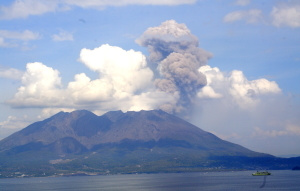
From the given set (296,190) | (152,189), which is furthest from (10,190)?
(296,190)

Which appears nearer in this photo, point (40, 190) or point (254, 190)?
point (254, 190)

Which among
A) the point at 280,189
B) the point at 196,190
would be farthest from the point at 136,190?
the point at 280,189

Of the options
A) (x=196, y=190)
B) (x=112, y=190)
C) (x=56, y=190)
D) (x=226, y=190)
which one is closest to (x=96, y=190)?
(x=112, y=190)

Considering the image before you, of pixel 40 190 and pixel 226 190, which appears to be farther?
pixel 40 190

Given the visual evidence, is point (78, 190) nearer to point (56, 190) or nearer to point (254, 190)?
point (56, 190)

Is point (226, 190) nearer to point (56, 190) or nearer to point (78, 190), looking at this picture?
point (78, 190)

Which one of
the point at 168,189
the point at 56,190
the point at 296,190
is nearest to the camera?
the point at 296,190

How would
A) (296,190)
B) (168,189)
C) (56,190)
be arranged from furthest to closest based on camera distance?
(56,190), (168,189), (296,190)
